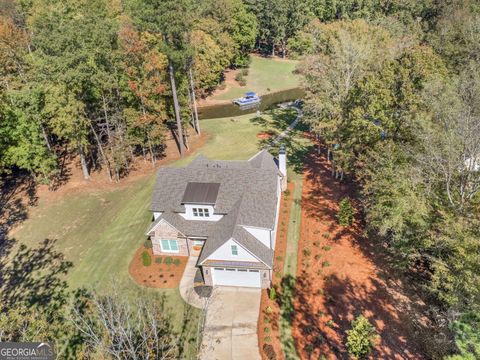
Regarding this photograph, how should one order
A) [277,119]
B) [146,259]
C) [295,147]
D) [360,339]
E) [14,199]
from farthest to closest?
1. [277,119]
2. [295,147]
3. [14,199]
4. [146,259]
5. [360,339]

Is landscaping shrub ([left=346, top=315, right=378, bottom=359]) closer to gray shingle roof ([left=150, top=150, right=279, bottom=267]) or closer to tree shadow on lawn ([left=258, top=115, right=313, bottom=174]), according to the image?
gray shingle roof ([left=150, top=150, right=279, bottom=267])

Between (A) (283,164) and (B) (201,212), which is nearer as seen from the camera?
(B) (201,212)

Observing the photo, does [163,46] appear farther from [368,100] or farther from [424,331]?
[424,331]

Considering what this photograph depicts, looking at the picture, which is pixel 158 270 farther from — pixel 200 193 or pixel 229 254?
pixel 200 193

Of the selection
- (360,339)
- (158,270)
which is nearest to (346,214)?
(360,339)

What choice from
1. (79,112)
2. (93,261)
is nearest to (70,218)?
(93,261)

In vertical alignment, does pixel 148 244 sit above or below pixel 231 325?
above
